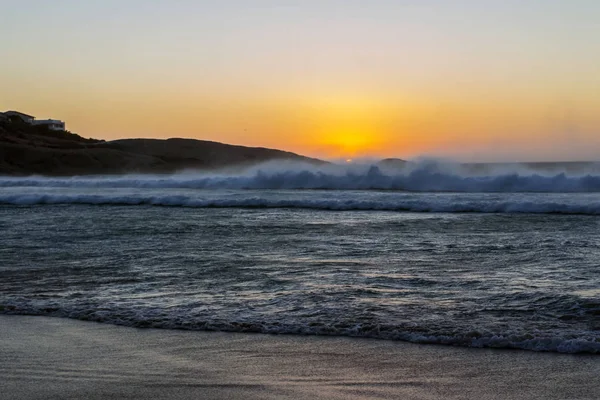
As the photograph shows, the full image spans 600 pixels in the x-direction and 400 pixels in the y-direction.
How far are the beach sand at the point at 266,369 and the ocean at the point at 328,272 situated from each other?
331 millimetres

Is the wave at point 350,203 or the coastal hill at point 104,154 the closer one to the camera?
the wave at point 350,203

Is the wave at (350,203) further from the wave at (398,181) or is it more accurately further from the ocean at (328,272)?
the wave at (398,181)

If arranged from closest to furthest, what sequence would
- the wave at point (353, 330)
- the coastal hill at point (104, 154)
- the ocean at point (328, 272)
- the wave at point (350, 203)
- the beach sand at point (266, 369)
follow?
the beach sand at point (266, 369)
the wave at point (353, 330)
the ocean at point (328, 272)
the wave at point (350, 203)
the coastal hill at point (104, 154)

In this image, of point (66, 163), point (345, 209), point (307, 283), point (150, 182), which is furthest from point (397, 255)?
point (66, 163)

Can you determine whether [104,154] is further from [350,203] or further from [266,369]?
[266,369]

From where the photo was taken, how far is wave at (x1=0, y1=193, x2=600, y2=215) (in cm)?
1933

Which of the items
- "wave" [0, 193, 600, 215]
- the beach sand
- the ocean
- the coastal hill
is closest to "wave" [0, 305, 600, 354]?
the ocean

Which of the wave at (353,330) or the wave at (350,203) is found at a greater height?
the wave at (350,203)

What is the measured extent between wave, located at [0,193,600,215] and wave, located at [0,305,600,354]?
14.0 metres

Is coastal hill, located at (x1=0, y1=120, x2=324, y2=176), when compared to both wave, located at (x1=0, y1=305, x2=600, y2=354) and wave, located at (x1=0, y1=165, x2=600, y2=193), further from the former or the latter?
wave, located at (x1=0, y1=305, x2=600, y2=354)

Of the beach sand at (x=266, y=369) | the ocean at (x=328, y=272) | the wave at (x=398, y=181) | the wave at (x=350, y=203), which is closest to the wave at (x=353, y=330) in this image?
the ocean at (x=328, y=272)

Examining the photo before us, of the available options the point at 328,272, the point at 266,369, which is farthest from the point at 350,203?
the point at 266,369

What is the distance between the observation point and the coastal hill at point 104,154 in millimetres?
63656

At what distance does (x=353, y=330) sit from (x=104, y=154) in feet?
222
